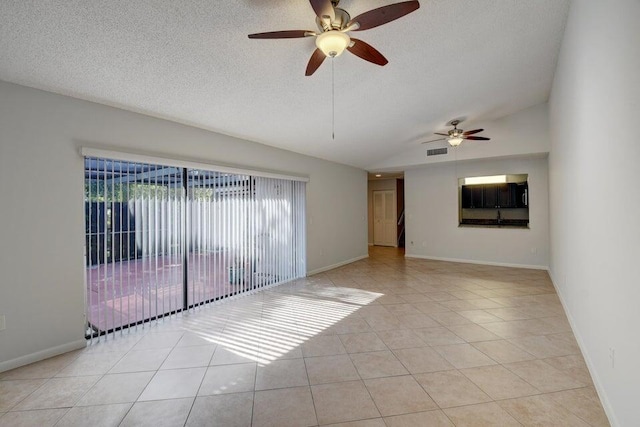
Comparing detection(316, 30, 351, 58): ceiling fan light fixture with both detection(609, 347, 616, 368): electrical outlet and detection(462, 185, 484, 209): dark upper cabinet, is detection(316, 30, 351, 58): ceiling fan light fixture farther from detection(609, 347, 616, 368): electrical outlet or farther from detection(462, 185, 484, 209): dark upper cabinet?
detection(462, 185, 484, 209): dark upper cabinet

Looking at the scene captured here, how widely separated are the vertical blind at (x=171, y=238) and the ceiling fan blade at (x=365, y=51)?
2.69 m

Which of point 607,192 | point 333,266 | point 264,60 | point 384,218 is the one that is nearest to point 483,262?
point 333,266

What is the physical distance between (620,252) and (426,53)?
2595 millimetres

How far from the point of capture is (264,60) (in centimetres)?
294

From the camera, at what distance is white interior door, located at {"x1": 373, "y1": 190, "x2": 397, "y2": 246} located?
10422 millimetres

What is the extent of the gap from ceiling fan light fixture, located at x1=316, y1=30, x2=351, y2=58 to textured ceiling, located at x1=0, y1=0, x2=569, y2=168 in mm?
421

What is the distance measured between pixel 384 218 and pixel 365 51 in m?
8.60

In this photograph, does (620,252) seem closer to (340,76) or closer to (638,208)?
(638,208)

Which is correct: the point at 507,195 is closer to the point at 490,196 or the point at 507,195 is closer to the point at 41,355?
the point at 490,196

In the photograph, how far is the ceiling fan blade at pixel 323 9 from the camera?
5.94 feet

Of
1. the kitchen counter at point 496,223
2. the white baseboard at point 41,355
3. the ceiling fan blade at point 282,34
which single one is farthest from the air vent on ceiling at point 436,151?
the white baseboard at point 41,355

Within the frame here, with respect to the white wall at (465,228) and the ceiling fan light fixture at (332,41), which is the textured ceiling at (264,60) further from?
the white wall at (465,228)

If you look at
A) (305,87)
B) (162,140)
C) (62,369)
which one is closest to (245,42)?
(305,87)

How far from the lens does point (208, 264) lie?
4.22m
